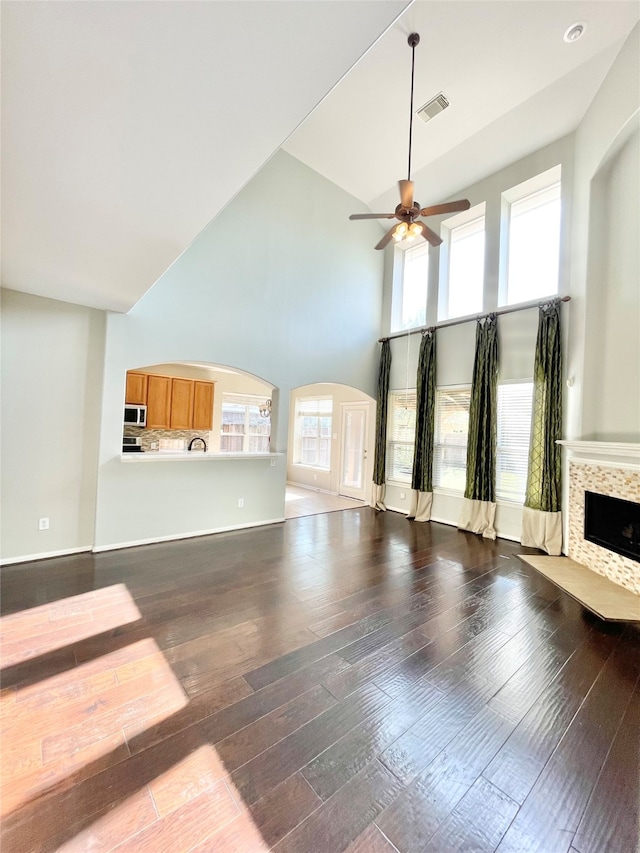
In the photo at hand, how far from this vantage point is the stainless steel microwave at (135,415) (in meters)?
6.29

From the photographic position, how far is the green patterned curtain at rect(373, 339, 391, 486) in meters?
6.70

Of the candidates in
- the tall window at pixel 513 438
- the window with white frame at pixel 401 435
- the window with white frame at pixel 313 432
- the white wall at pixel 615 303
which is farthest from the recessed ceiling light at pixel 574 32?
the window with white frame at pixel 313 432

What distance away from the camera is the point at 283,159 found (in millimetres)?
5355

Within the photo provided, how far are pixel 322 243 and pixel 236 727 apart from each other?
20.4 feet

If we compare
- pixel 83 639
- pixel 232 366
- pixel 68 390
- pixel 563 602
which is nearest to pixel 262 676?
pixel 83 639

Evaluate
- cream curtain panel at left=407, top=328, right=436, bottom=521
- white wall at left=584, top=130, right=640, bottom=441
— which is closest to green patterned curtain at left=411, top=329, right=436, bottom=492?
cream curtain panel at left=407, top=328, right=436, bottom=521

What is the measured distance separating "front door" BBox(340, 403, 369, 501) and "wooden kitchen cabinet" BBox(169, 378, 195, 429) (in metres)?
3.39

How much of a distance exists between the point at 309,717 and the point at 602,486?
12.4 feet

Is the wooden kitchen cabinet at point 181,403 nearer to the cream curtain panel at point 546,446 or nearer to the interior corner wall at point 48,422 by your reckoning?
the interior corner wall at point 48,422

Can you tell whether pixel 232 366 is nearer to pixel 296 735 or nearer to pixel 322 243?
pixel 322 243

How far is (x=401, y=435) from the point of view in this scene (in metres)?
6.64

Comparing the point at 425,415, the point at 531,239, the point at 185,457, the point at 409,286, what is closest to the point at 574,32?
the point at 531,239

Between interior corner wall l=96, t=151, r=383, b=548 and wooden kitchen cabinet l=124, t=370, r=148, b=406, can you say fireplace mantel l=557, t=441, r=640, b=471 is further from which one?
wooden kitchen cabinet l=124, t=370, r=148, b=406

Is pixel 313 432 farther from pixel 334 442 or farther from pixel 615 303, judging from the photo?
pixel 615 303
